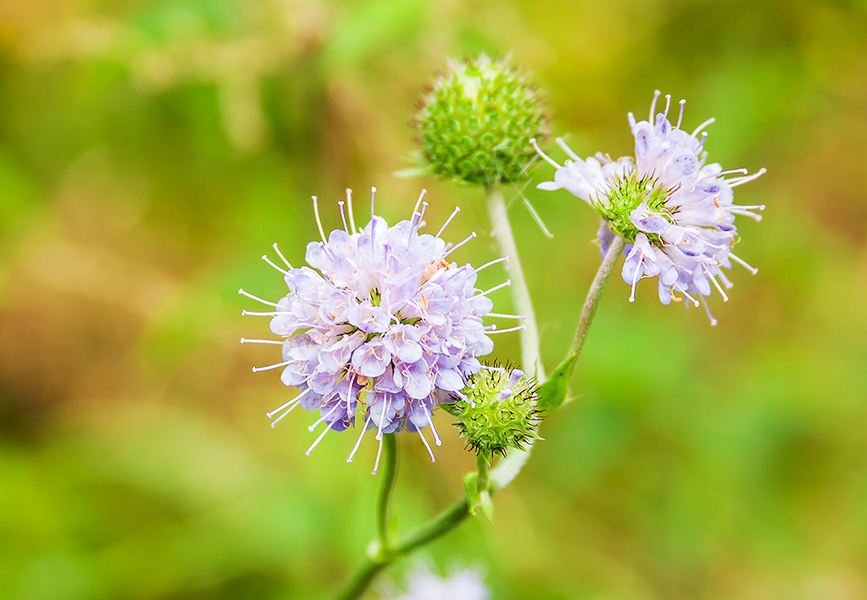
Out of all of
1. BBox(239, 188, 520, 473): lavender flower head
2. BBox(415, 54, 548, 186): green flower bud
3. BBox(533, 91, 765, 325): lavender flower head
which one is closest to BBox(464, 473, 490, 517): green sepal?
BBox(239, 188, 520, 473): lavender flower head

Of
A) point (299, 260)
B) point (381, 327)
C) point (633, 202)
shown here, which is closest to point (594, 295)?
point (633, 202)

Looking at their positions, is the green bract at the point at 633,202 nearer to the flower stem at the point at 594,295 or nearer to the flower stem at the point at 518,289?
the flower stem at the point at 594,295

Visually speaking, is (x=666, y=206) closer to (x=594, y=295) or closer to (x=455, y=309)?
(x=594, y=295)

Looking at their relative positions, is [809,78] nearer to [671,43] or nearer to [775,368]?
[671,43]

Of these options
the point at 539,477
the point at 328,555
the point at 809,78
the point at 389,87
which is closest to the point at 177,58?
the point at 389,87

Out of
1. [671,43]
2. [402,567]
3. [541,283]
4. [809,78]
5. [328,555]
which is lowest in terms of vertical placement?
[402,567]

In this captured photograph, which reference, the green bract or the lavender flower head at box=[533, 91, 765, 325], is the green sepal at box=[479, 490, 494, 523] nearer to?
the lavender flower head at box=[533, 91, 765, 325]
